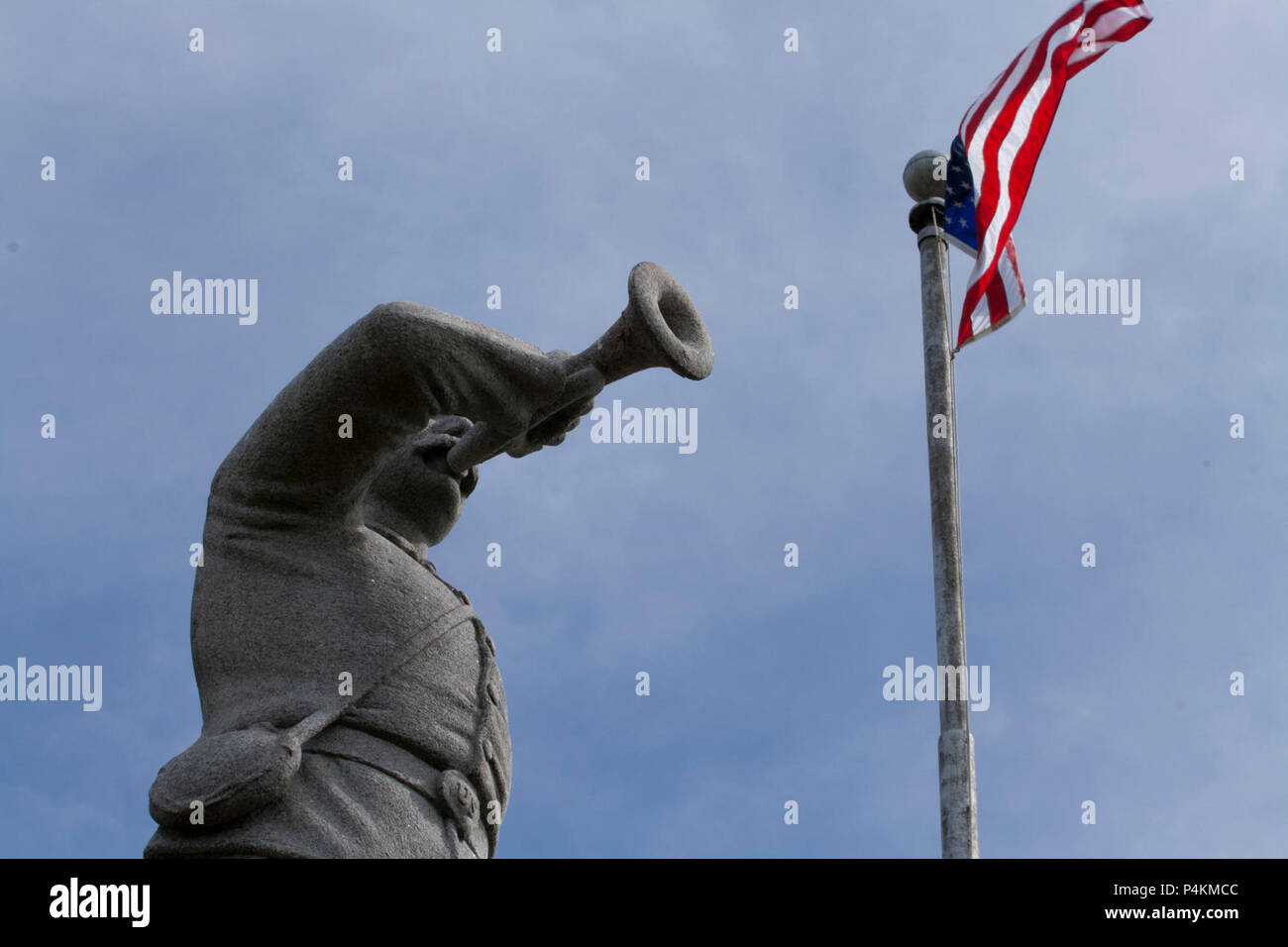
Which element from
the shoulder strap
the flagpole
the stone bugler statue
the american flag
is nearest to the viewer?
the stone bugler statue

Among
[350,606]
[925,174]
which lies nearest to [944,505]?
[925,174]

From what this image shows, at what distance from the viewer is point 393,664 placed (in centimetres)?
505

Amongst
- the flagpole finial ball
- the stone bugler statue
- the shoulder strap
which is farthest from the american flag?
the shoulder strap

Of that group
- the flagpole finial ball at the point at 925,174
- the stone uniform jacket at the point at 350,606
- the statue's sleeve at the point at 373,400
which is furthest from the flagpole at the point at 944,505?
the statue's sleeve at the point at 373,400

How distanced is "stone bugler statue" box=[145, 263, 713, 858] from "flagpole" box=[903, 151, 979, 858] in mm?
4299

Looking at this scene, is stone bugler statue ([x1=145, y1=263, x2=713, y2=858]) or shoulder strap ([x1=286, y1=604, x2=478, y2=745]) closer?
stone bugler statue ([x1=145, y1=263, x2=713, y2=858])

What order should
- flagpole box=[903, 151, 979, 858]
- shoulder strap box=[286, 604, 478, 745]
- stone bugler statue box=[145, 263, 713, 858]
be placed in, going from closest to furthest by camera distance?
stone bugler statue box=[145, 263, 713, 858] < shoulder strap box=[286, 604, 478, 745] < flagpole box=[903, 151, 979, 858]

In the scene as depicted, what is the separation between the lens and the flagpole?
8883mm

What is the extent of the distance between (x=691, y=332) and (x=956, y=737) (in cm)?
466

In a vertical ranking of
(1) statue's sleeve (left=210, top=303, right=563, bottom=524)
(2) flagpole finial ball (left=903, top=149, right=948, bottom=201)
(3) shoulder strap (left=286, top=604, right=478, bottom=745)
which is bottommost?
(3) shoulder strap (left=286, top=604, right=478, bottom=745)

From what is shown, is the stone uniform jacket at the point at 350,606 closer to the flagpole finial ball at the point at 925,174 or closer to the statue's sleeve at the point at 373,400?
the statue's sleeve at the point at 373,400

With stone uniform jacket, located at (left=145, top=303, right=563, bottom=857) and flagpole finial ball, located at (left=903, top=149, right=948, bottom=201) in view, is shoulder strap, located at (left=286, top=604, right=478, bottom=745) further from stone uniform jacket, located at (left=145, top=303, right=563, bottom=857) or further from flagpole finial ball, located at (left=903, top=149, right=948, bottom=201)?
flagpole finial ball, located at (left=903, top=149, right=948, bottom=201)

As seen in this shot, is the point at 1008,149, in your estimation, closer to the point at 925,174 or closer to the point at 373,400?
the point at 925,174
